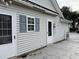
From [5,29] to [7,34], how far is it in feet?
0.94

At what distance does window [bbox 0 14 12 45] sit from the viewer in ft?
20.3

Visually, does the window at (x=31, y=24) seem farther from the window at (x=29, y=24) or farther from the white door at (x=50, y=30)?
the white door at (x=50, y=30)

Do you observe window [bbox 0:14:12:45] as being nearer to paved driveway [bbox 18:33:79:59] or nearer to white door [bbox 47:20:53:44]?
paved driveway [bbox 18:33:79:59]

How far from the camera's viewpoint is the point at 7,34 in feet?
21.6

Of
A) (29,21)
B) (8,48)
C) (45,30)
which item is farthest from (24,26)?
(45,30)

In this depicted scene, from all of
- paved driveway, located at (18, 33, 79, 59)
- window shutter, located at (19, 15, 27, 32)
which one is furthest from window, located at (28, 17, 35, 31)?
paved driveway, located at (18, 33, 79, 59)

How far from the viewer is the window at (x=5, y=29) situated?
20.3 feet

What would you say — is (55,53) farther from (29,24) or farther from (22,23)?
(22,23)

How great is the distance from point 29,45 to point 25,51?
601 millimetres

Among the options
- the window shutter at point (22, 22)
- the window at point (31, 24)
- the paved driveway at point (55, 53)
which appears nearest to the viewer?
the paved driveway at point (55, 53)

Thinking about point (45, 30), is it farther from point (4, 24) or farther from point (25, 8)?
point (4, 24)

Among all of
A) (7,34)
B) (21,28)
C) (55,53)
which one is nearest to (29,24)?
(21,28)

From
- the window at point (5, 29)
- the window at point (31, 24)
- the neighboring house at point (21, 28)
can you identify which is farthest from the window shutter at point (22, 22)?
the window at point (5, 29)

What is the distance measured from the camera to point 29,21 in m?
8.58
